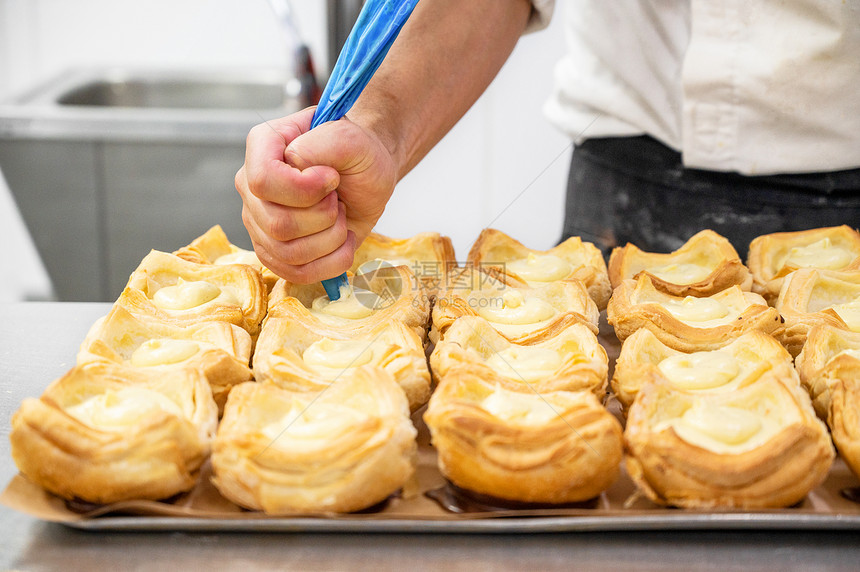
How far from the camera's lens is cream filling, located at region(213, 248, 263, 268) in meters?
2.26

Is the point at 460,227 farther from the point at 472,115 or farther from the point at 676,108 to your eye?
the point at 676,108

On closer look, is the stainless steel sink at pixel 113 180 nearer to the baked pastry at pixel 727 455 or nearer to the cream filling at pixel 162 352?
the cream filling at pixel 162 352

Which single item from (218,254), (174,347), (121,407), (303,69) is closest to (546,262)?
(218,254)

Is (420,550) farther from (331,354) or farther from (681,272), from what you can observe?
(681,272)

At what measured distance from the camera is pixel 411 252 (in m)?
2.35

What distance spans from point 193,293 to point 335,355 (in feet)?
1.60

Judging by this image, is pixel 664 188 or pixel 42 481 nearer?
pixel 42 481

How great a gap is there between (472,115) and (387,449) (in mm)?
4222

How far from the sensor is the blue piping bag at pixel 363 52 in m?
1.73

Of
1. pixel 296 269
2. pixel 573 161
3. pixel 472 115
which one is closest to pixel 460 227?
pixel 472 115

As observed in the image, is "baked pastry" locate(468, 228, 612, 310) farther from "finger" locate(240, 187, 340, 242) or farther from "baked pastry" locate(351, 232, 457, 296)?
"finger" locate(240, 187, 340, 242)

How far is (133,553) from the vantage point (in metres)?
1.29

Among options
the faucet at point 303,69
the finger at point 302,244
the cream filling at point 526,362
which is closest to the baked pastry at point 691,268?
the cream filling at point 526,362

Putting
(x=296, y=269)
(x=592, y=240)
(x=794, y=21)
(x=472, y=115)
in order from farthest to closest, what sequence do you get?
1. (x=472, y=115)
2. (x=592, y=240)
3. (x=794, y=21)
4. (x=296, y=269)
